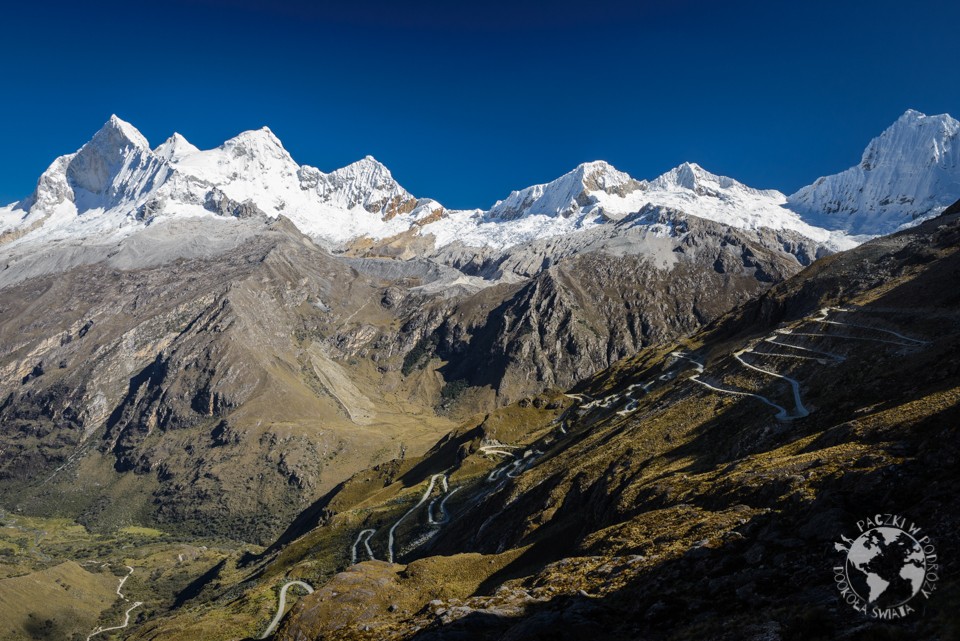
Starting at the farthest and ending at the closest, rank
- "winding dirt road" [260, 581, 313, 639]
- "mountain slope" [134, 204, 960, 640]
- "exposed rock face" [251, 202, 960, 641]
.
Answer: "winding dirt road" [260, 581, 313, 639] → "mountain slope" [134, 204, 960, 640] → "exposed rock face" [251, 202, 960, 641]

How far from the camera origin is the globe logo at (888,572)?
18062 millimetres

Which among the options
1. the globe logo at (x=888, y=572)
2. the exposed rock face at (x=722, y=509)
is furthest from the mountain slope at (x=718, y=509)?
the globe logo at (x=888, y=572)

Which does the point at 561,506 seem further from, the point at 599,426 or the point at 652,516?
the point at 599,426

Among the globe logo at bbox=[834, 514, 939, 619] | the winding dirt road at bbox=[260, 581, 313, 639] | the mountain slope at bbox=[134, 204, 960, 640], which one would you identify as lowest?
the winding dirt road at bbox=[260, 581, 313, 639]

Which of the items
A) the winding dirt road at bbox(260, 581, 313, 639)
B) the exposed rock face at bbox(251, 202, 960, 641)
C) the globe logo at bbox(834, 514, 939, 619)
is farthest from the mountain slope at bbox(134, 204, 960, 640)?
the winding dirt road at bbox(260, 581, 313, 639)

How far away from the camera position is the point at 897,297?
3708 inches

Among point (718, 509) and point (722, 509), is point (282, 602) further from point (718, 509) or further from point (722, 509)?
point (722, 509)

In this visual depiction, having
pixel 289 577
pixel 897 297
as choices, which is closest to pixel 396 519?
pixel 289 577

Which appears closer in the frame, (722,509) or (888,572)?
(888,572)

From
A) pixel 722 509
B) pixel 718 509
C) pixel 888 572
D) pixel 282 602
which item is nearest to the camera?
pixel 888 572

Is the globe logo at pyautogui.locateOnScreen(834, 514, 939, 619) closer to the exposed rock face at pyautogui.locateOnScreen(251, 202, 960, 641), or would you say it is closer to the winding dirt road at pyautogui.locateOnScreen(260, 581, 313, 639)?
the exposed rock face at pyautogui.locateOnScreen(251, 202, 960, 641)

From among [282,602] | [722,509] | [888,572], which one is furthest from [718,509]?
[282,602]

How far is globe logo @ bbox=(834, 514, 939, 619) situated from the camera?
18.1 m

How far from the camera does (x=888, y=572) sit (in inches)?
744
